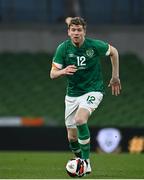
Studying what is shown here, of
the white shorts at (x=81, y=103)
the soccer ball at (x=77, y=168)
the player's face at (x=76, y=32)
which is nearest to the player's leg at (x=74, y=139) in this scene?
the white shorts at (x=81, y=103)

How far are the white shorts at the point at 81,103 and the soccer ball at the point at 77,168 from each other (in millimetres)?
697

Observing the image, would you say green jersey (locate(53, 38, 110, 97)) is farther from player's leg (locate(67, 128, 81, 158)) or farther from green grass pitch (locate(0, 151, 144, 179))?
green grass pitch (locate(0, 151, 144, 179))

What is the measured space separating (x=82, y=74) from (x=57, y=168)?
1.91 meters

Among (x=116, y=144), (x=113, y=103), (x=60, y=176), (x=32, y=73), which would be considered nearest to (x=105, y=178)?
(x=60, y=176)

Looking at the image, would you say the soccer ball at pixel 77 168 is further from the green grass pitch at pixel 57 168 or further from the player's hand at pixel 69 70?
the player's hand at pixel 69 70

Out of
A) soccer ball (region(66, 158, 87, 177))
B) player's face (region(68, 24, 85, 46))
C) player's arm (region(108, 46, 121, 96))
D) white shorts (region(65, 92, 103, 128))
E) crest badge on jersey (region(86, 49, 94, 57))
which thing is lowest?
soccer ball (region(66, 158, 87, 177))

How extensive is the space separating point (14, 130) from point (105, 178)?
7.58m

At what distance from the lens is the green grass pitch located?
10141 millimetres

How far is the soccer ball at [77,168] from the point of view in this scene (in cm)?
995

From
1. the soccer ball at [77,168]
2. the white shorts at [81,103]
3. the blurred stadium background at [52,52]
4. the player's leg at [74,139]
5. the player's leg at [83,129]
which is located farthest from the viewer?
the blurred stadium background at [52,52]

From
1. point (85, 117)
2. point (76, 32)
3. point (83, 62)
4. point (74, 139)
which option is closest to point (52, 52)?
point (74, 139)

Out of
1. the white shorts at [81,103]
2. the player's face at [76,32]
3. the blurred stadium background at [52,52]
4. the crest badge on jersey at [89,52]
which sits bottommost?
the blurred stadium background at [52,52]

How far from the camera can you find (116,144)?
56.5 feet

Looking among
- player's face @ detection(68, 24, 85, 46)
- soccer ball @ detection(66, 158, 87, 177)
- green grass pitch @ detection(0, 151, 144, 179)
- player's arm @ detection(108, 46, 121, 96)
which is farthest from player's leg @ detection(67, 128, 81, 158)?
player's face @ detection(68, 24, 85, 46)
